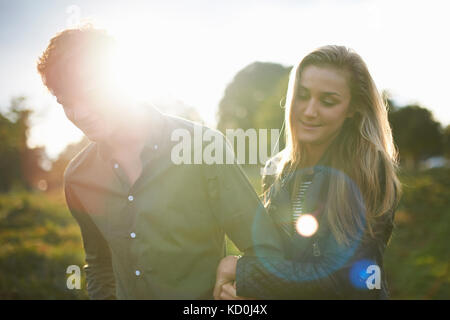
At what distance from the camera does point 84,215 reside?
8.36 feet

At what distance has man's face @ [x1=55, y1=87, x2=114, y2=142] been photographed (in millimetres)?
2178

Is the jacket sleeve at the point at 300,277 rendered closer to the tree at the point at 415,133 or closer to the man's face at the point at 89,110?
the man's face at the point at 89,110

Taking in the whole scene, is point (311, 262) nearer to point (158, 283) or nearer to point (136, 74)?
point (158, 283)

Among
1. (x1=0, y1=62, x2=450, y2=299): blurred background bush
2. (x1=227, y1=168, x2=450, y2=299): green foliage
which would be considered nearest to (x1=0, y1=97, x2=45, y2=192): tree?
(x1=0, y1=62, x2=450, y2=299): blurred background bush

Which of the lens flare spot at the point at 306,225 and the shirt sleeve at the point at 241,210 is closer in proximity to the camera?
the shirt sleeve at the point at 241,210

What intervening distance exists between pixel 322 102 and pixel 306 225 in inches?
37.7

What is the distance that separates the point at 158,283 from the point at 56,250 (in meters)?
5.55

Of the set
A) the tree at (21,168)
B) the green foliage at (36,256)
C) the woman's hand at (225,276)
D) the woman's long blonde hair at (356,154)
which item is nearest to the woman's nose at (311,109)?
the woman's long blonde hair at (356,154)

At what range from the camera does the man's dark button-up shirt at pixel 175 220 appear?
7.13ft

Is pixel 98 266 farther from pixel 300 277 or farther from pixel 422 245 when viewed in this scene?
pixel 422 245

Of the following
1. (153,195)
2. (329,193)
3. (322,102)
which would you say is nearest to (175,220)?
(153,195)

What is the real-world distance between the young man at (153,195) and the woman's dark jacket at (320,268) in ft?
0.39

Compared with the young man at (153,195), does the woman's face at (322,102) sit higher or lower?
higher
